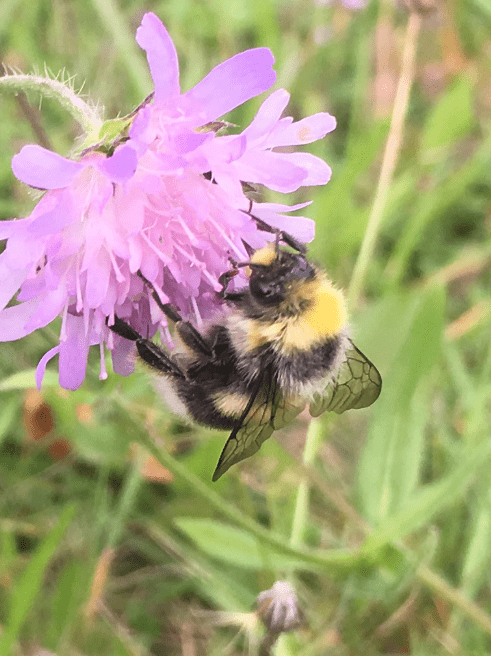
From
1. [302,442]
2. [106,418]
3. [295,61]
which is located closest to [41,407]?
[106,418]

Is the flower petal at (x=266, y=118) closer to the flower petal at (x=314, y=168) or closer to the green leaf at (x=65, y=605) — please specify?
the flower petal at (x=314, y=168)

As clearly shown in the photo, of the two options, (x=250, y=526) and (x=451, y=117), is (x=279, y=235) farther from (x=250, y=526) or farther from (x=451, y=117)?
(x=451, y=117)

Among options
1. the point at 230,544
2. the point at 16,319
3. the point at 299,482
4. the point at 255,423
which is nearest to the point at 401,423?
the point at 299,482

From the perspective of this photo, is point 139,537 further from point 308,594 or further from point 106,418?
point 308,594

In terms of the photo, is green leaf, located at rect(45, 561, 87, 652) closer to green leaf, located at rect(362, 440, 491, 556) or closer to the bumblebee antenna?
green leaf, located at rect(362, 440, 491, 556)

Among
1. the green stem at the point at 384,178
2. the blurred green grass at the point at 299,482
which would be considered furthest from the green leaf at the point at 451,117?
the green stem at the point at 384,178

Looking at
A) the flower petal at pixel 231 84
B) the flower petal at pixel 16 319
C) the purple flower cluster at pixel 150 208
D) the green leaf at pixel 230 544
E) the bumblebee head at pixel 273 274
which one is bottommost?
the green leaf at pixel 230 544

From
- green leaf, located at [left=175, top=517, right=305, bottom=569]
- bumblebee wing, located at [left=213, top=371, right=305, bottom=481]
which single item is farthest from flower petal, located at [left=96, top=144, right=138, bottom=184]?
green leaf, located at [left=175, top=517, right=305, bottom=569]
